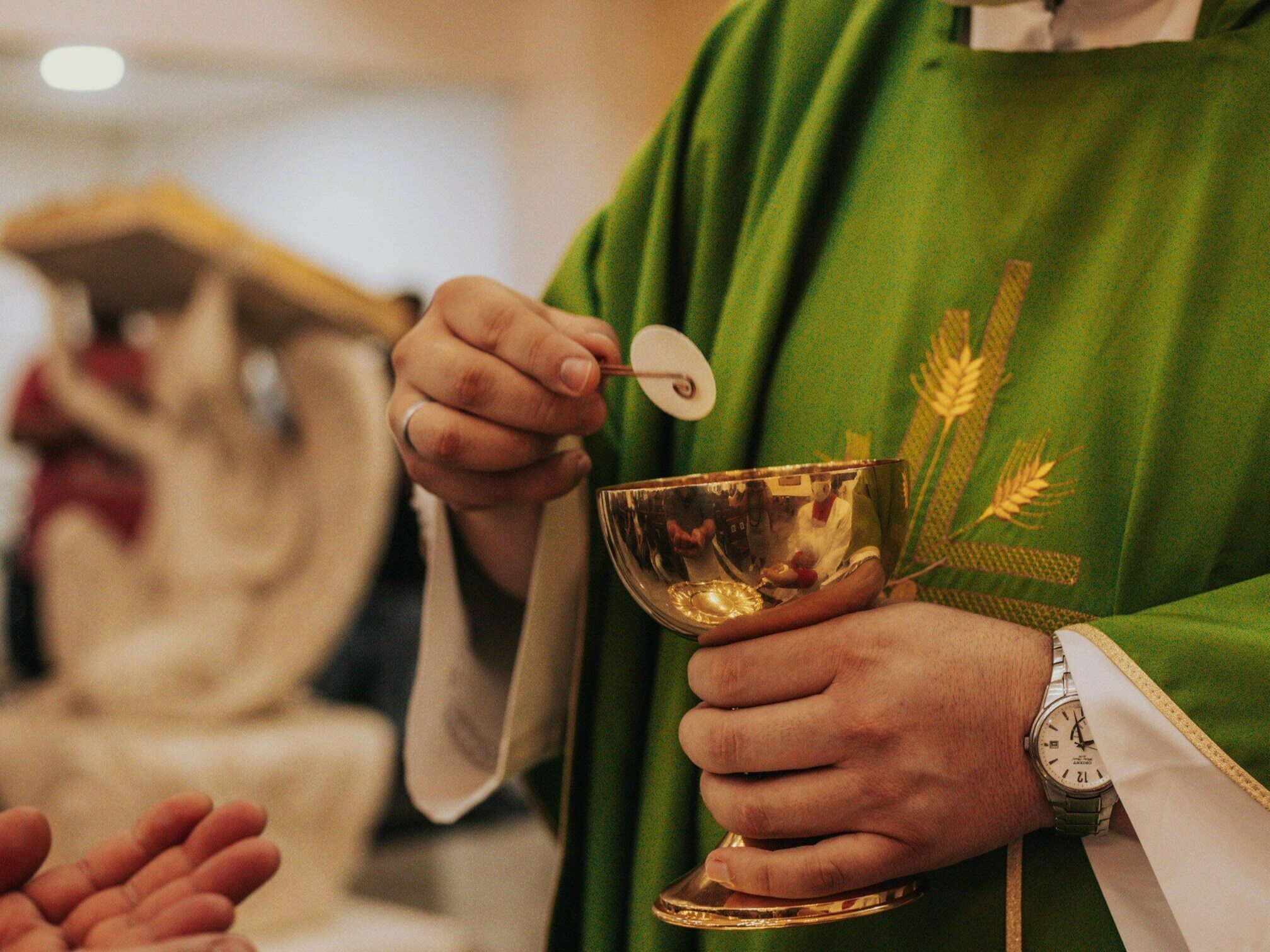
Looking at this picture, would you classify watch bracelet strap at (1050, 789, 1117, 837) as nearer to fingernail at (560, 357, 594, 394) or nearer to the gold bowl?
the gold bowl

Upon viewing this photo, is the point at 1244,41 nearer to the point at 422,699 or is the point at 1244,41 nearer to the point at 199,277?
the point at 422,699

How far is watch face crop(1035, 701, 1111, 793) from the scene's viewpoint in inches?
28.5

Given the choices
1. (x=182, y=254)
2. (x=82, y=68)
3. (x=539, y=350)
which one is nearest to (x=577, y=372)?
(x=539, y=350)

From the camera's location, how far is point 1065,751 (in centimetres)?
73

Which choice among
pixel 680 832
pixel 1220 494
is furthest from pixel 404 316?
pixel 1220 494

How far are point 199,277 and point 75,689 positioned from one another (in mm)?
1068

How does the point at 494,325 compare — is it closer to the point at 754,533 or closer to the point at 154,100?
the point at 754,533

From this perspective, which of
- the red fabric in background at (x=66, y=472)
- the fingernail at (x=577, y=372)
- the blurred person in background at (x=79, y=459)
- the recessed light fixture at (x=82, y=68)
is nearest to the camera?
the fingernail at (x=577, y=372)

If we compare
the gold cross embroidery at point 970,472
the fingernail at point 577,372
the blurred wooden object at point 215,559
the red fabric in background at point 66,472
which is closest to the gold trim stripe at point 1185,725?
the gold cross embroidery at point 970,472

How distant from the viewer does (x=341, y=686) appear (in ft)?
14.1

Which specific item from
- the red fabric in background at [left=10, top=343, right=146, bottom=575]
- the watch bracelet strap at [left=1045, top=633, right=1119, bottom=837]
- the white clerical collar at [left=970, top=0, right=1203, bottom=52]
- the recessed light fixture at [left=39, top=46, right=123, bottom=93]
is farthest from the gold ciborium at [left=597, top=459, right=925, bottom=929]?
the recessed light fixture at [left=39, top=46, right=123, bottom=93]

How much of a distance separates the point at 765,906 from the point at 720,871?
36 mm

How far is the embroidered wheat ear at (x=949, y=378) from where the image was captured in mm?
902

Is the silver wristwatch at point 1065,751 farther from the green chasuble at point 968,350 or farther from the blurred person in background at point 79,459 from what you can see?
the blurred person in background at point 79,459
